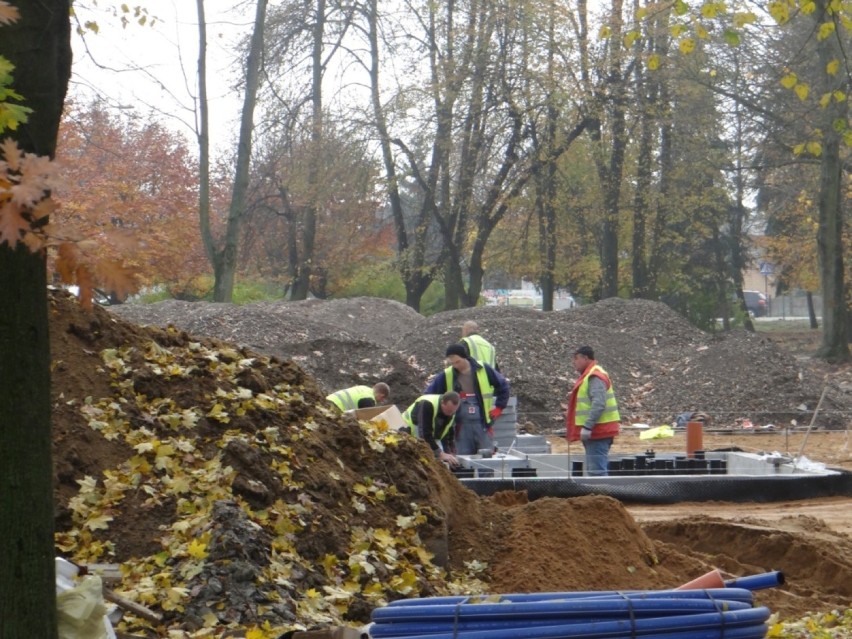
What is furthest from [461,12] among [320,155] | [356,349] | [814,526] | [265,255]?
[814,526]

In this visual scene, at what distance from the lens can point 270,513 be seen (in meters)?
7.66

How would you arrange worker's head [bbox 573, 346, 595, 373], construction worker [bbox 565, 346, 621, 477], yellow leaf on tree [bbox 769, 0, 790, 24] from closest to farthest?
yellow leaf on tree [bbox 769, 0, 790, 24] → construction worker [bbox 565, 346, 621, 477] → worker's head [bbox 573, 346, 595, 373]

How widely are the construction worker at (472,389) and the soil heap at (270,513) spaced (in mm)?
4400

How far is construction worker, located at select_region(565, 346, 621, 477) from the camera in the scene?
13844mm

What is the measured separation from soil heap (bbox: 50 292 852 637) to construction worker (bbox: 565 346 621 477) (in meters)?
3.51

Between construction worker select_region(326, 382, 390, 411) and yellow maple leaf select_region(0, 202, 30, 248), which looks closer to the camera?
yellow maple leaf select_region(0, 202, 30, 248)

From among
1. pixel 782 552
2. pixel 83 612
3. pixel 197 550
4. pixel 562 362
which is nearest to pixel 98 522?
pixel 197 550

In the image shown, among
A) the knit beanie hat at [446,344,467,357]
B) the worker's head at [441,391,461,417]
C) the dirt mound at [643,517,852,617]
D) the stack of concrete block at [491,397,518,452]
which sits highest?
the knit beanie hat at [446,344,467,357]

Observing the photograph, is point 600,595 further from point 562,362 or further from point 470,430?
point 562,362

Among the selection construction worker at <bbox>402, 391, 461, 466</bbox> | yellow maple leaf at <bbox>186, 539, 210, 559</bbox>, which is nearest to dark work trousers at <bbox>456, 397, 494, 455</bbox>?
construction worker at <bbox>402, 391, 461, 466</bbox>

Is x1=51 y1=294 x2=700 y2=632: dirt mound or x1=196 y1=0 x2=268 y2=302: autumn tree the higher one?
x1=196 y1=0 x2=268 y2=302: autumn tree

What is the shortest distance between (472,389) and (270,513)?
7124 millimetres

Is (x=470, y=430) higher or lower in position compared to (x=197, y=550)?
higher

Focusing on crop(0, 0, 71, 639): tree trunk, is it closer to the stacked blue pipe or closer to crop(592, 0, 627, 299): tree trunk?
the stacked blue pipe
